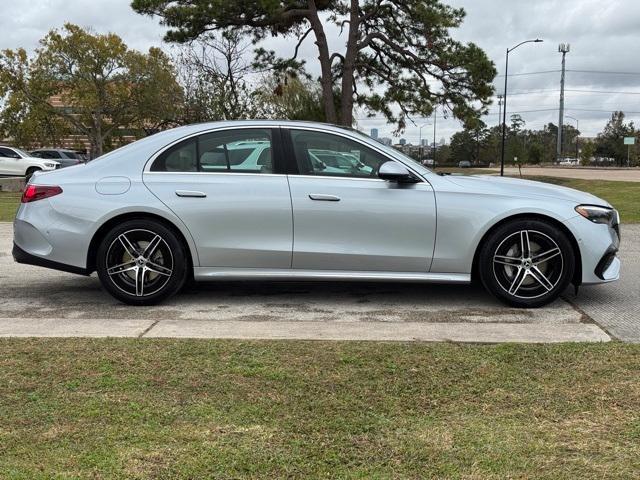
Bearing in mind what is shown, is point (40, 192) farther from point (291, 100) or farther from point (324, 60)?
point (291, 100)

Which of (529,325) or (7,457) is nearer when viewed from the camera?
(7,457)

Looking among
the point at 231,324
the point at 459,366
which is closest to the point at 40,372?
the point at 231,324

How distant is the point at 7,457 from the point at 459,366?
2.33 metres

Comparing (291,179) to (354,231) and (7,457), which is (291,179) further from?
(7,457)

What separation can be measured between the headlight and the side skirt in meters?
1.04

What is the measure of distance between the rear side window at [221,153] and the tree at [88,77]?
3626 centimetres

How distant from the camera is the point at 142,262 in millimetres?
4988

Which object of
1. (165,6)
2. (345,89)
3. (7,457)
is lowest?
(7,457)

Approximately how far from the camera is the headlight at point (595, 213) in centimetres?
488

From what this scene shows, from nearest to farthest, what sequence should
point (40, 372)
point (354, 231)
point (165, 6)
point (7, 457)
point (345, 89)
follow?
point (7, 457) < point (40, 372) < point (354, 231) < point (165, 6) < point (345, 89)

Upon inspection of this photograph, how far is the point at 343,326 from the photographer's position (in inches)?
175

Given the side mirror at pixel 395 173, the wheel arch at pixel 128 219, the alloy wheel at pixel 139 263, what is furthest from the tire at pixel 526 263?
the alloy wheel at pixel 139 263

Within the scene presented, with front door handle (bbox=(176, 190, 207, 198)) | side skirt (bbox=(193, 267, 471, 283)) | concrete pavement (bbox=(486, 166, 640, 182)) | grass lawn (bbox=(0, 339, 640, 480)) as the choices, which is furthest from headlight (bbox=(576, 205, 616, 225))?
concrete pavement (bbox=(486, 166, 640, 182))

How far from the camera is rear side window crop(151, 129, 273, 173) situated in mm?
5055
